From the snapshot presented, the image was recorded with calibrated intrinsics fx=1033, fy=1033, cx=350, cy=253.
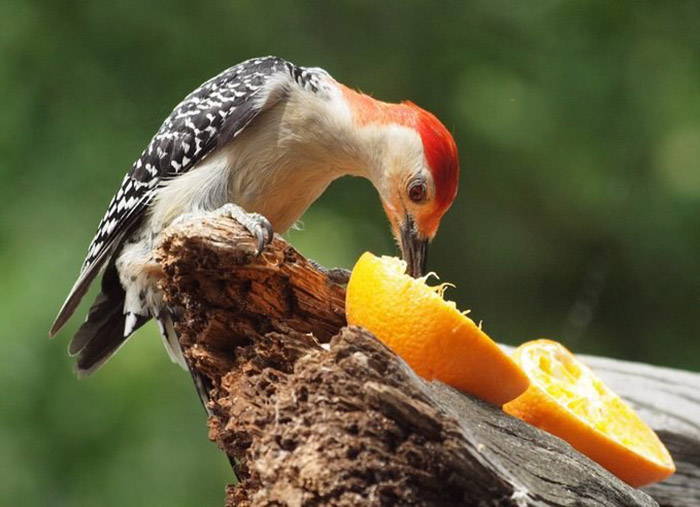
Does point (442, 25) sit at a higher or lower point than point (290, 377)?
higher

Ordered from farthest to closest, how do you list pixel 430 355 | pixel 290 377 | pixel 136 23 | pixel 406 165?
pixel 136 23 < pixel 406 165 < pixel 430 355 < pixel 290 377

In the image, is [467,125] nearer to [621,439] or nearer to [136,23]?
[136,23]

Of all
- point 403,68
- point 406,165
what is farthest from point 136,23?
point 406,165

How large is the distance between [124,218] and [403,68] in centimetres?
401

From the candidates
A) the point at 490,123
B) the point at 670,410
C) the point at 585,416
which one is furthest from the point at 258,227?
the point at 490,123

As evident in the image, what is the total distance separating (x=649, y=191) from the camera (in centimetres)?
686

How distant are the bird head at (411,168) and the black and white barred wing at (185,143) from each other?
0.33 m

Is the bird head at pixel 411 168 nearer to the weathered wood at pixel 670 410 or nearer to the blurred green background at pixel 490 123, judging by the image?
the weathered wood at pixel 670 410

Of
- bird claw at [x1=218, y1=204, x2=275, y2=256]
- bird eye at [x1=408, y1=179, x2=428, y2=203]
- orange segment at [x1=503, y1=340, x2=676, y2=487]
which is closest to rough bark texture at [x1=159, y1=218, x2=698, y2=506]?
bird claw at [x1=218, y1=204, x2=275, y2=256]

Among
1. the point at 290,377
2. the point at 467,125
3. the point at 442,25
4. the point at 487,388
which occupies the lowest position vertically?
the point at 290,377

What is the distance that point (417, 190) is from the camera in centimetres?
329

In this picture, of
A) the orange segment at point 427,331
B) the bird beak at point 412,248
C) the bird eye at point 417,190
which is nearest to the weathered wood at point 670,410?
the bird beak at point 412,248

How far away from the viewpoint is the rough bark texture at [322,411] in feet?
6.31

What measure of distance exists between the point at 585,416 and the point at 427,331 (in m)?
0.78
